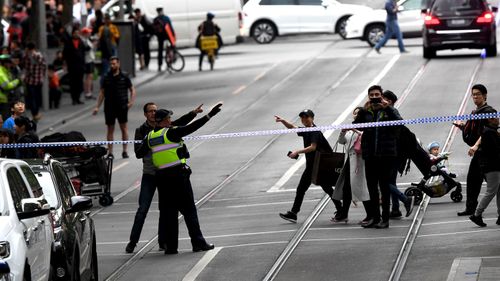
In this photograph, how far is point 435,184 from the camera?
20469 mm

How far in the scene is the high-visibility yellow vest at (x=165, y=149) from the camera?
17328 mm

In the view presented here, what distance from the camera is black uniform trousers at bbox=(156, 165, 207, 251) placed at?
17.4 meters

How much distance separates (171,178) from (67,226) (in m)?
3.65

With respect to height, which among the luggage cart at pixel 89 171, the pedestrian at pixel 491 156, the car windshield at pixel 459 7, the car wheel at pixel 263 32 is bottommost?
the car wheel at pixel 263 32

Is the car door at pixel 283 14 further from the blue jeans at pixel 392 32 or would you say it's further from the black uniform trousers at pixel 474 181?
the black uniform trousers at pixel 474 181

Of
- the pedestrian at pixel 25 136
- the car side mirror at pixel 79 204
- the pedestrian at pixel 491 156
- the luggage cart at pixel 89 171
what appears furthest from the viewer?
the luggage cart at pixel 89 171

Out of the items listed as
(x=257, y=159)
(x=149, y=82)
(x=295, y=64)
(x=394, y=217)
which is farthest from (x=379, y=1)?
(x=394, y=217)

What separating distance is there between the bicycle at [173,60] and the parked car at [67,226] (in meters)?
28.3

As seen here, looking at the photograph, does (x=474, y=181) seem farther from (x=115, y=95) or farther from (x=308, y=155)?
(x=115, y=95)

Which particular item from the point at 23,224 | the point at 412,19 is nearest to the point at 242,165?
the point at 23,224

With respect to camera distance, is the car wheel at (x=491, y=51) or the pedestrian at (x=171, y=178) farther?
the car wheel at (x=491, y=51)

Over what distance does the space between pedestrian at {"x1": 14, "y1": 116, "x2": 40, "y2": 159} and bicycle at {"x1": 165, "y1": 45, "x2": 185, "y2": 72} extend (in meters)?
22.5

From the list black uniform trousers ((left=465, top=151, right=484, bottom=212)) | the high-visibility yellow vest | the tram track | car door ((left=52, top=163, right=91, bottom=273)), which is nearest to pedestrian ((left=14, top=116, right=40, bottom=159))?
the tram track

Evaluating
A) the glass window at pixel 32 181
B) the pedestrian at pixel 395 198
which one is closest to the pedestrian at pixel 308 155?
the pedestrian at pixel 395 198
